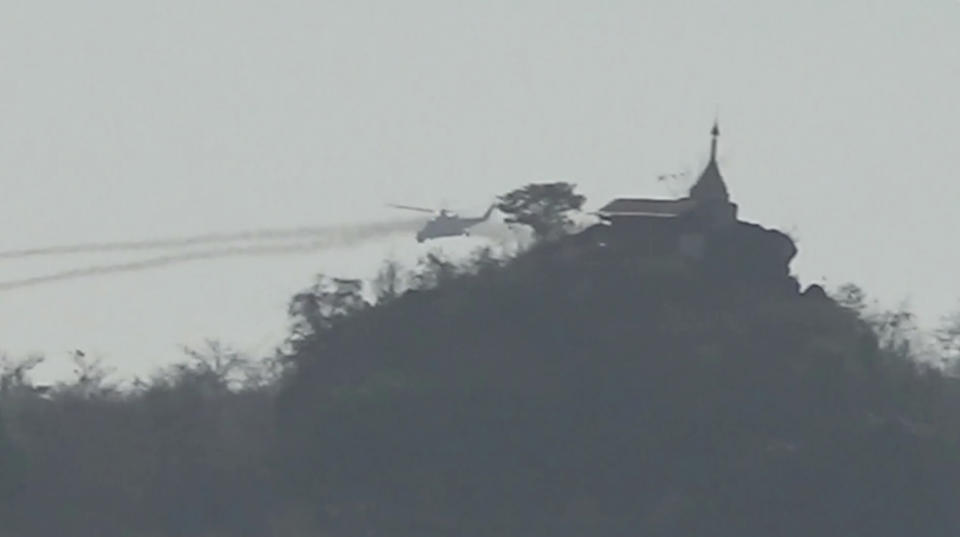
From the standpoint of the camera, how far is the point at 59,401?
129875mm

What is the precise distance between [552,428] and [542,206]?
14.6 meters

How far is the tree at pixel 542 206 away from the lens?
438ft

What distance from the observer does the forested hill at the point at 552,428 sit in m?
116

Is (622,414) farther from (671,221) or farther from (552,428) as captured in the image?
(671,221)

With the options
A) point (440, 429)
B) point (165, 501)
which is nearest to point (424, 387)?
point (440, 429)

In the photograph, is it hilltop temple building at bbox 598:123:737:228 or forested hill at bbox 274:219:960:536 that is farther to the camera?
hilltop temple building at bbox 598:123:737:228

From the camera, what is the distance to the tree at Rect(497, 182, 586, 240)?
438 ft

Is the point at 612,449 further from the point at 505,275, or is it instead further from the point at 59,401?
the point at 59,401

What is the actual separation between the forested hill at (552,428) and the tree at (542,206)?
16.1 feet

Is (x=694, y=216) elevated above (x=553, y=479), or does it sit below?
above

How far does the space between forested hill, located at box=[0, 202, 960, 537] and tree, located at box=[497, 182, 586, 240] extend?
193 inches

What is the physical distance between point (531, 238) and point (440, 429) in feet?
48.8

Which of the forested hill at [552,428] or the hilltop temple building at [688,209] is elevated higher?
the hilltop temple building at [688,209]

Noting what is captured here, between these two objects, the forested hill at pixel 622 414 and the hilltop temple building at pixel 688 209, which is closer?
the forested hill at pixel 622 414
